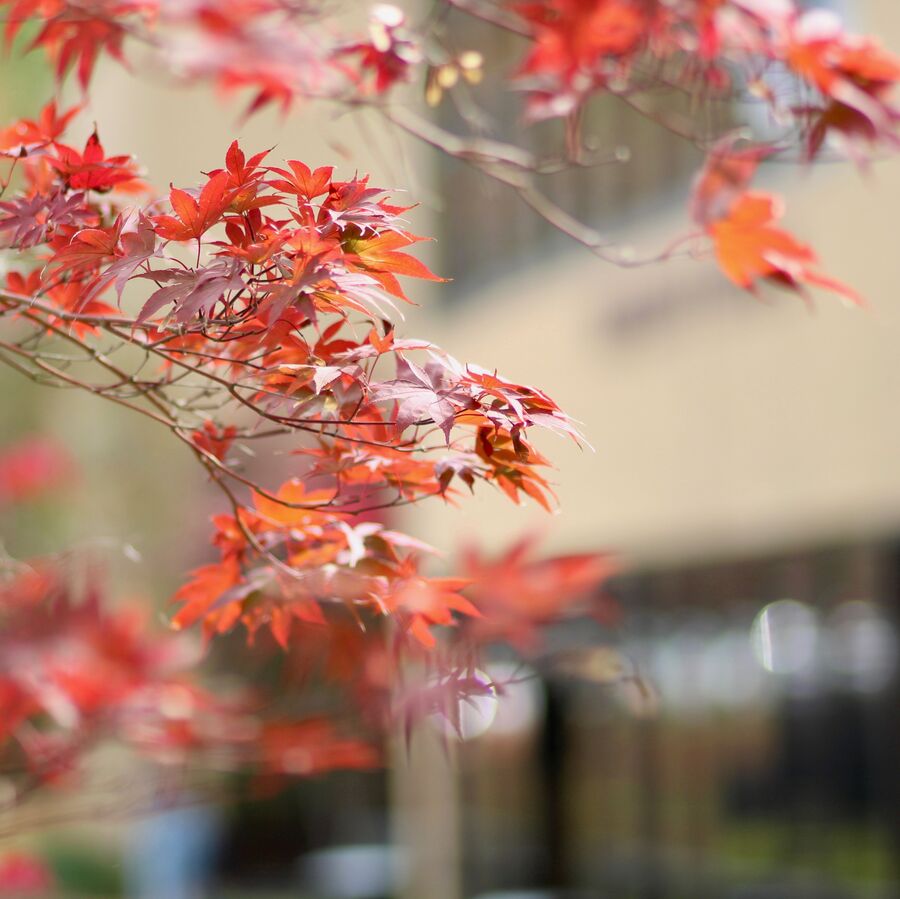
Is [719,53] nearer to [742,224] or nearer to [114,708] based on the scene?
[742,224]

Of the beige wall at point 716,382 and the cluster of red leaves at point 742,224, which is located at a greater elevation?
the beige wall at point 716,382

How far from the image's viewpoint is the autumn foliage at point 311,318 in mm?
815

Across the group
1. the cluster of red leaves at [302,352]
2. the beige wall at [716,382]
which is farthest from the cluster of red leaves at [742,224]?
the beige wall at [716,382]

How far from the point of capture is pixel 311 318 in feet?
2.64

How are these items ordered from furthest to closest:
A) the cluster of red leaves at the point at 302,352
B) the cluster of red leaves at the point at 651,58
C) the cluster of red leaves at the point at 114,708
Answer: the cluster of red leaves at the point at 114,708 → the cluster of red leaves at the point at 651,58 → the cluster of red leaves at the point at 302,352

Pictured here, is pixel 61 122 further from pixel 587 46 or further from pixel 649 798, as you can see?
pixel 649 798

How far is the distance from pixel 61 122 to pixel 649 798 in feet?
15.6

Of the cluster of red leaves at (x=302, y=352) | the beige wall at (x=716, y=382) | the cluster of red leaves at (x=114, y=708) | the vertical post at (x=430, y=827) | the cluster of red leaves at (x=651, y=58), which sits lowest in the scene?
the vertical post at (x=430, y=827)

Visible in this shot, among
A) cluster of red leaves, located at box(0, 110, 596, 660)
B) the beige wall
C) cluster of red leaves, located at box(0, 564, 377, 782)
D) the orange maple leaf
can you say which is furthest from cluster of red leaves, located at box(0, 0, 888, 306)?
the beige wall

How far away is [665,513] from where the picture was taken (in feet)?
16.2

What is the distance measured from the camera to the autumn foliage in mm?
815

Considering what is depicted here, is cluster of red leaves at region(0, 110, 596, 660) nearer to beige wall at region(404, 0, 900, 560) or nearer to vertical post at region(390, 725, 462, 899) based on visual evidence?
beige wall at region(404, 0, 900, 560)

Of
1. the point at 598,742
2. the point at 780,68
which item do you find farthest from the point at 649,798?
the point at 780,68

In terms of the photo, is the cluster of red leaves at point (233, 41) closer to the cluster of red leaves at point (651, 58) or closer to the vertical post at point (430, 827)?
the cluster of red leaves at point (651, 58)
